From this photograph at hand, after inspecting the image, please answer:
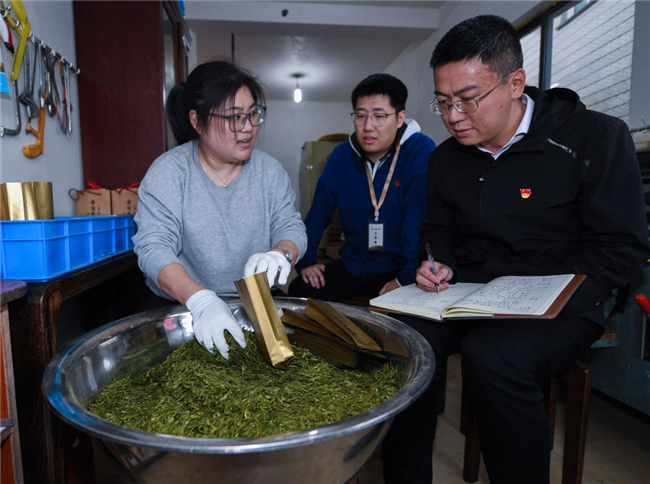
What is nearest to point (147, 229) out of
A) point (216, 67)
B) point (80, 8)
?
point (216, 67)

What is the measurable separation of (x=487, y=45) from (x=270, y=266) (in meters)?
0.87

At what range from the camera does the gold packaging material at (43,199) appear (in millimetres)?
1028

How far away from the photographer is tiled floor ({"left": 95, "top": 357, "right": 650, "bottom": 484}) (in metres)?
1.36

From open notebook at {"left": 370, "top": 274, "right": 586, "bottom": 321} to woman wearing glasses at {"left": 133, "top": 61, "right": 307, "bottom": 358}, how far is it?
0.37m

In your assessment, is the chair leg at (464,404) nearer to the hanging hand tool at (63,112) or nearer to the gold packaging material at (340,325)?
the gold packaging material at (340,325)

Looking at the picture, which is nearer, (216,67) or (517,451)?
(517,451)

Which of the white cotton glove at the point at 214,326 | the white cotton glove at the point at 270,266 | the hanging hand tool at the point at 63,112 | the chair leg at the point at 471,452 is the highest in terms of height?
the hanging hand tool at the point at 63,112

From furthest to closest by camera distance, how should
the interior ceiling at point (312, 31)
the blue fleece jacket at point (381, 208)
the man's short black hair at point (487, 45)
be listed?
the interior ceiling at point (312, 31), the blue fleece jacket at point (381, 208), the man's short black hair at point (487, 45)

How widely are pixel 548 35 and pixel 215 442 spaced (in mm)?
3767

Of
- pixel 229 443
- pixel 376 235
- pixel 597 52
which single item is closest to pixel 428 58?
pixel 597 52

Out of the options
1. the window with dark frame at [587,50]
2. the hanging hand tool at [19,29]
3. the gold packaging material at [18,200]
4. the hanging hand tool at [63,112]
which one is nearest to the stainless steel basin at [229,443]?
the gold packaging material at [18,200]

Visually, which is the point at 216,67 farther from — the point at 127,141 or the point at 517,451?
the point at 517,451

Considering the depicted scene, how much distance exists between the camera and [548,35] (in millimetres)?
3254

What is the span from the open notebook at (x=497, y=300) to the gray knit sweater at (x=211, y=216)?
455 mm
